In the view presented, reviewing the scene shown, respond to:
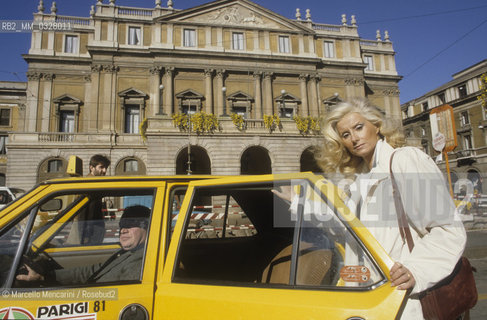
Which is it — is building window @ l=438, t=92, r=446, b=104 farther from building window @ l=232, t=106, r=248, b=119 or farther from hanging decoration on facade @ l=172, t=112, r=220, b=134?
hanging decoration on facade @ l=172, t=112, r=220, b=134

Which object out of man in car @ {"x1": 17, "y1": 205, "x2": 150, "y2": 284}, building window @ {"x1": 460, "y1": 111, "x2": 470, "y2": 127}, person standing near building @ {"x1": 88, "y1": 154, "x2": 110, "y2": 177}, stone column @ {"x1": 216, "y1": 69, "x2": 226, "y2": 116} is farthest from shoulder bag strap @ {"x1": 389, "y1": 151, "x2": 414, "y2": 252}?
building window @ {"x1": 460, "y1": 111, "x2": 470, "y2": 127}

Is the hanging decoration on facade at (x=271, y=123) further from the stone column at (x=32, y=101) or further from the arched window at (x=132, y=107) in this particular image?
the stone column at (x=32, y=101)

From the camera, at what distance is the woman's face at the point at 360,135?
1.85 metres

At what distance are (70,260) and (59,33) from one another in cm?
3419

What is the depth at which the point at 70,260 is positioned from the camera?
2164 mm

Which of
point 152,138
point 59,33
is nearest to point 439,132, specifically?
point 152,138

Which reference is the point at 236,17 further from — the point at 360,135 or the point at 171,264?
the point at 171,264

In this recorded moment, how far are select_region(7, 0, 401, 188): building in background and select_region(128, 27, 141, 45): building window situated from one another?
15cm

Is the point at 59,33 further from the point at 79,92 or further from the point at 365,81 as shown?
the point at 365,81

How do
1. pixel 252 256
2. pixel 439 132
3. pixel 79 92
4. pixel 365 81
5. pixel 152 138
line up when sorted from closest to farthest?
pixel 252 256 < pixel 439 132 < pixel 152 138 < pixel 79 92 < pixel 365 81

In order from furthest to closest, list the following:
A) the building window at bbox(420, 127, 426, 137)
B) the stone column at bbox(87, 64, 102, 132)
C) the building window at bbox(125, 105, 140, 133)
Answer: the building window at bbox(420, 127, 426, 137) < the building window at bbox(125, 105, 140, 133) < the stone column at bbox(87, 64, 102, 132)

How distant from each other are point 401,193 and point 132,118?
29.5 m

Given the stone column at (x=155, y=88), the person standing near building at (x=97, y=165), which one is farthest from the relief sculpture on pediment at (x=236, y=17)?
the person standing near building at (x=97, y=165)

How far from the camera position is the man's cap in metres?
1.98
